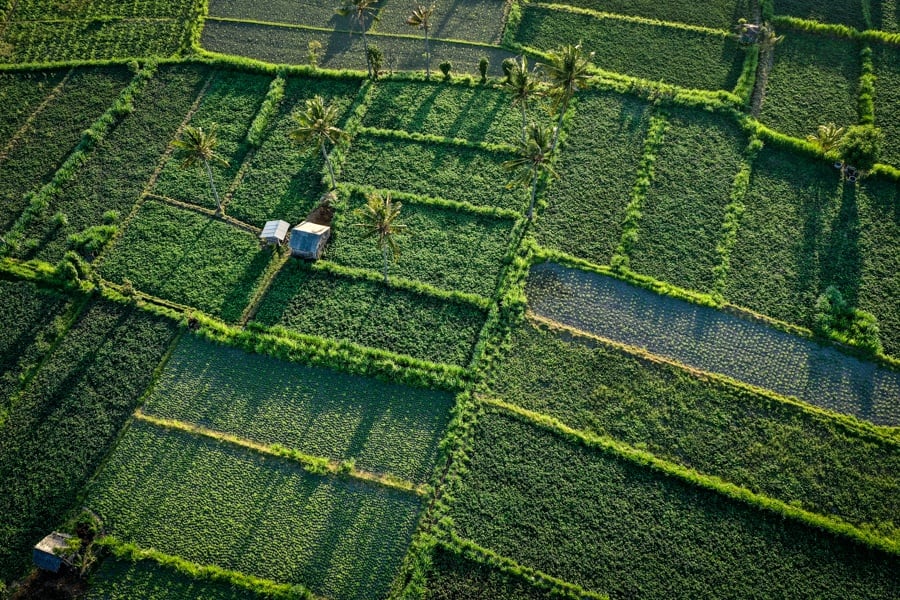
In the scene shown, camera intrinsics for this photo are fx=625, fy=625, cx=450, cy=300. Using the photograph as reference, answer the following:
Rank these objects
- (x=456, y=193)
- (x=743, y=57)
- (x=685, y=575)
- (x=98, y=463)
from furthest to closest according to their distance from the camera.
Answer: (x=743, y=57) → (x=456, y=193) → (x=98, y=463) → (x=685, y=575)

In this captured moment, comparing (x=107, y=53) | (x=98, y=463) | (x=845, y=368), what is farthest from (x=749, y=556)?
(x=107, y=53)

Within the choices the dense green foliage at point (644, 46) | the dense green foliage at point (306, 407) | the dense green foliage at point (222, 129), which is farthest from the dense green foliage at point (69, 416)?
the dense green foliage at point (644, 46)

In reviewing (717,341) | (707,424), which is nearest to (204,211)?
(717,341)

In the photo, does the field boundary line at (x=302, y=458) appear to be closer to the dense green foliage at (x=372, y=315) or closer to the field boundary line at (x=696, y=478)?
the field boundary line at (x=696, y=478)

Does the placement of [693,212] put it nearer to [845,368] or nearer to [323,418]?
[845,368]

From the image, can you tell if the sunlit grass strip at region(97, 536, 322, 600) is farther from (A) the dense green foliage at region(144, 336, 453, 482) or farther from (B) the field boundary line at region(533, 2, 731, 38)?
(B) the field boundary line at region(533, 2, 731, 38)
